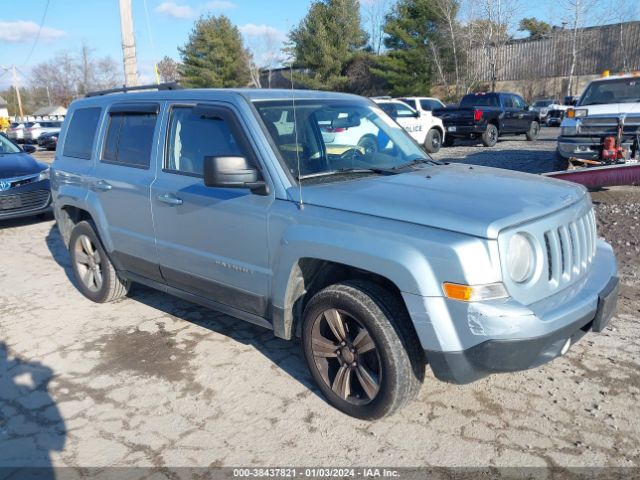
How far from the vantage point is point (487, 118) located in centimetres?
1827

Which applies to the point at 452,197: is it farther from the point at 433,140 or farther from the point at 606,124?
the point at 433,140

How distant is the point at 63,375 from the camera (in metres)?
4.08

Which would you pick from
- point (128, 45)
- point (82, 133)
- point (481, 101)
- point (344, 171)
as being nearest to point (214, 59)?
point (481, 101)

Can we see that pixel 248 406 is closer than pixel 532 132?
Yes

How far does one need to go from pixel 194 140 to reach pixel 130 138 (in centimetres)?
90

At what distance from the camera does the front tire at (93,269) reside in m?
5.28

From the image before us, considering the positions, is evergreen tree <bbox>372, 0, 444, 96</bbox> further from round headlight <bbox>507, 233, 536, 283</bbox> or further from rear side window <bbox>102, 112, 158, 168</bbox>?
round headlight <bbox>507, 233, 536, 283</bbox>

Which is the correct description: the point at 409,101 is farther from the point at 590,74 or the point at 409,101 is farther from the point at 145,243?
the point at 590,74

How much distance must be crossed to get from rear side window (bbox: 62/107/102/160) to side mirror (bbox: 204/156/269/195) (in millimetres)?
2353

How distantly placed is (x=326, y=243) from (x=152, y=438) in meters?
1.53

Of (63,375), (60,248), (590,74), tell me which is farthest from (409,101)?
(590,74)

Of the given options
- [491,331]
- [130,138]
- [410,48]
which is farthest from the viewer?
[410,48]

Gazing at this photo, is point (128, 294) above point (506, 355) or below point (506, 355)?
below

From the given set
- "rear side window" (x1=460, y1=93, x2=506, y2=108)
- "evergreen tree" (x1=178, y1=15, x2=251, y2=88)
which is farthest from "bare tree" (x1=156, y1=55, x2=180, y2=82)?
"rear side window" (x1=460, y1=93, x2=506, y2=108)
